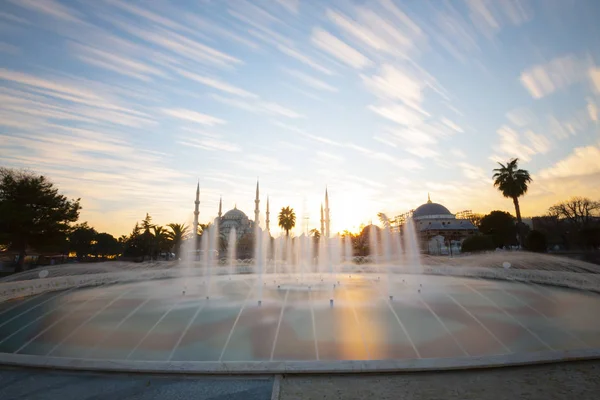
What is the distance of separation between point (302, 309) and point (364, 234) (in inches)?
2923

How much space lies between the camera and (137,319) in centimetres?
1004

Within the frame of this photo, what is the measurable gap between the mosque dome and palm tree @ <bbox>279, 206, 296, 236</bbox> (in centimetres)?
3934

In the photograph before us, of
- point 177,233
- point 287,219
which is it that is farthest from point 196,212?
point 287,219

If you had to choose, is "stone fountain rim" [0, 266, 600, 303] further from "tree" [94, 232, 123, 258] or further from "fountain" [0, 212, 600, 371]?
"tree" [94, 232, 123, 258]

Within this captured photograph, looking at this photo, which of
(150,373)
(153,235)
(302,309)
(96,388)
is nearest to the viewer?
(96,388)

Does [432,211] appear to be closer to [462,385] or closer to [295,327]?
[295,327]

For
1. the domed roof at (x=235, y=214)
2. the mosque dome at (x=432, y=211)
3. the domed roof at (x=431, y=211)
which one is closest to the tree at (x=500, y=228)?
the mosque dome at (x=432, y=211)

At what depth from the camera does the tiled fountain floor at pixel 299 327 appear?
7.36 m

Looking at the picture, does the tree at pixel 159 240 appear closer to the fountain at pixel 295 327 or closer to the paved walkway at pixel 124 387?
the fountain at pixel 295 327

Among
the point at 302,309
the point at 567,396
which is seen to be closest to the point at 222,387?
the point at 567,396

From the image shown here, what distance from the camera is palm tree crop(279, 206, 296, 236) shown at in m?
68.6

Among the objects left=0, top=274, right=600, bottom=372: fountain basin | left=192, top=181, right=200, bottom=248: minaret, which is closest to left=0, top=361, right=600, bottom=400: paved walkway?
left=0, top=274, right=600, bottom=372: fountain basin

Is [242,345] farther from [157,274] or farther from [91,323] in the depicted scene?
[157,274]

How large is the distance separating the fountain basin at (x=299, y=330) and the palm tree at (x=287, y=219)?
54.9 m
